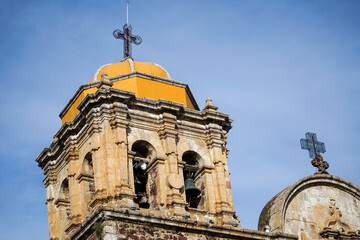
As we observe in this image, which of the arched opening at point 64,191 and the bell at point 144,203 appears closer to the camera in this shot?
the bell at point 144,203

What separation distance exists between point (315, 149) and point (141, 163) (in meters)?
5.36

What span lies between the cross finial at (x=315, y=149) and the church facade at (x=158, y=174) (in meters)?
0.40

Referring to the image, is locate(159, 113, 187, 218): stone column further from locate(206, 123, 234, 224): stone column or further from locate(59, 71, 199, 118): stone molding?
locate(59, 71, 199, 118): stone molding

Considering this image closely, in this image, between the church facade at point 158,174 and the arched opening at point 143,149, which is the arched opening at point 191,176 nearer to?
the church facade at point 158,174

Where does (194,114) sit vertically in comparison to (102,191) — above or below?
above

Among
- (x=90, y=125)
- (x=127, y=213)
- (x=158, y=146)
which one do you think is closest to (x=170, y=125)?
(x=158, y=146)

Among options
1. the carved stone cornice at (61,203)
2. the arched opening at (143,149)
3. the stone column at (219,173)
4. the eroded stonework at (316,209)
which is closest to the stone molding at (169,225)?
the stone column at (219,173)

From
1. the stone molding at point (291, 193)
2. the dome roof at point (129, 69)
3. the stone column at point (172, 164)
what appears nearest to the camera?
the stone column at point (172, 164)

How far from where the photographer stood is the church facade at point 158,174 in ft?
73.4

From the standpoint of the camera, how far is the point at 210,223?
22.2 m

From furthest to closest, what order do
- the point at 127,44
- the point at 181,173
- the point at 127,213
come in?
the point at 127,44
the point at 181,173
the point at 127,213

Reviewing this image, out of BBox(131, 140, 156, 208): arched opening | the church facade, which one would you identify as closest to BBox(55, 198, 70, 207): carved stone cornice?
the church facade

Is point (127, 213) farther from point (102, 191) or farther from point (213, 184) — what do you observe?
point (213, 184)

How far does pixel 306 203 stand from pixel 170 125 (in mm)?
4434
